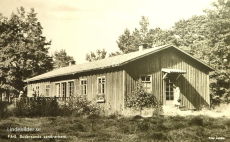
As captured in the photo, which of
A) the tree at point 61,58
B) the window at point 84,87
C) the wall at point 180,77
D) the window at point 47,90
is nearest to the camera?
the wall at point 180,77

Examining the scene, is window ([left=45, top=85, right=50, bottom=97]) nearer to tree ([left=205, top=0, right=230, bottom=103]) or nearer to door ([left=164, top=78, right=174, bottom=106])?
door ([left=164, top=78, right=174, bottom=106])

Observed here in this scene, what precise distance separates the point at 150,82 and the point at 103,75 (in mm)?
3223

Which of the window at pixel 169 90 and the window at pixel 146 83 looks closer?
the window at pixel 146 83

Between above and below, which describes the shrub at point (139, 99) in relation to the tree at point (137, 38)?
below

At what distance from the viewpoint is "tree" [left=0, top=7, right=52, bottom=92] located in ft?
100

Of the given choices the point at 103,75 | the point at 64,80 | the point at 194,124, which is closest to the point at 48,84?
the point at 64,80

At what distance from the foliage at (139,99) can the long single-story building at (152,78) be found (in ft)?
0.97

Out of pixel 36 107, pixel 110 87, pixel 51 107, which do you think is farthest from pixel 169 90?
pixel 36 107

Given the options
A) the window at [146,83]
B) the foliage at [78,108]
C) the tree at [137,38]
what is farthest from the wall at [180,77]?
the tree at [137,38]

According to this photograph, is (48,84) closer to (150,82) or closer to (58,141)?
(150,82)

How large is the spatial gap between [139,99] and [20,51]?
19.5 meters

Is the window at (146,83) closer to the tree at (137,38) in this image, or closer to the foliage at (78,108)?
the foliage at (78,108)

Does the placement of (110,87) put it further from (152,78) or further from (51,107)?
(51,107)

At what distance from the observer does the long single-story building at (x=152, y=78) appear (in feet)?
57.2
